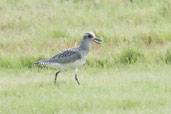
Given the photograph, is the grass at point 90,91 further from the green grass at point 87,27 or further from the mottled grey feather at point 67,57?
the green grass at point 87,27

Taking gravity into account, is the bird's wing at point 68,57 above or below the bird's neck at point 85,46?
below

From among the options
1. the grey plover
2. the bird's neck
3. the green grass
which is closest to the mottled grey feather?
the grey plover

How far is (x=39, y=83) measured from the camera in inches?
411

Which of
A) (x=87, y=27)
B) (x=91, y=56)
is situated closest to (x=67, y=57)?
(x=91, y=56)

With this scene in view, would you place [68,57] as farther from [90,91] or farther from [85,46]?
[90,91]

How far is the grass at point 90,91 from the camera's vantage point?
A: 913cm

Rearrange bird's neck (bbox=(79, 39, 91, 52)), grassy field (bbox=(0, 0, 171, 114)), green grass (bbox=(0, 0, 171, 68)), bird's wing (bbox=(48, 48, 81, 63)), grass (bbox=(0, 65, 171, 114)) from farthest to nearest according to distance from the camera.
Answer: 1. green grass (bbox=(0, 0, 171, 68))
2. bird's neck (bbox=(79, 39, 91, 52))
3. bird's wing (bbox=(48, 48, 81, 63))
4. grassy field (bbox=(0, 0, 171, 114))
5. grass (bbox=(0, 65, 171, 114))

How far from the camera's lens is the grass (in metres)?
9.13

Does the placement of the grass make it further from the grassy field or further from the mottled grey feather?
the mottled grey feather

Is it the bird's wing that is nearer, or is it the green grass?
the bird's wing

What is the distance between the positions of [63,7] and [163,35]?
3.10 metres

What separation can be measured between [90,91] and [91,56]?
82.8 inches

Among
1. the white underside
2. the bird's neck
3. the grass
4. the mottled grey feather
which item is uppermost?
the bird's neck

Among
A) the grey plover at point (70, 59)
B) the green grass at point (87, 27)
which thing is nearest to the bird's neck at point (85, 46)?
the grey plover at point (70, 59)
